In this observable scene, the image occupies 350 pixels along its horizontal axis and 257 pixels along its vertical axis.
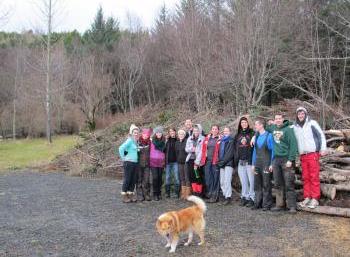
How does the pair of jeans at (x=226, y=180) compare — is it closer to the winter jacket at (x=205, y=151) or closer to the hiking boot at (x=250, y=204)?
the winter jacket at (x=205, y=151)

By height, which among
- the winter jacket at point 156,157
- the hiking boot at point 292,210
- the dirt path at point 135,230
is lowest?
the dirt path at point 135,230

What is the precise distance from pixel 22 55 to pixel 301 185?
41.9 metres

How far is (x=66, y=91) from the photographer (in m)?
41.8

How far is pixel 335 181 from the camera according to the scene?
10.1m

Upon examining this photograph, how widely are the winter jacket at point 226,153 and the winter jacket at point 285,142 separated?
1.26 m

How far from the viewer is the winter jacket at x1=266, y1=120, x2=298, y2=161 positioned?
30.2 feet

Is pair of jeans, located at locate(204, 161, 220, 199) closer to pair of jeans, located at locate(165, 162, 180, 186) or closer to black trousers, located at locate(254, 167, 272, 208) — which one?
pair of jeans, located at locate(165, 162, 180, 186)

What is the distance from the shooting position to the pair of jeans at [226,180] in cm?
1042

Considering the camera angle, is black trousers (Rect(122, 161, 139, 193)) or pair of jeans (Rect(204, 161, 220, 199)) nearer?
pair of jeans (Rect(204, 161, 220, 199))

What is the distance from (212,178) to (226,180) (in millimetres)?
497

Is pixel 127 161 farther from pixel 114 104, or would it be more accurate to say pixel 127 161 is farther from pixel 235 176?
pixel 114 104

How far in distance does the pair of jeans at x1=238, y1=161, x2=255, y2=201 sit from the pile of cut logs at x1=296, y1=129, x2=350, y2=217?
1.07m

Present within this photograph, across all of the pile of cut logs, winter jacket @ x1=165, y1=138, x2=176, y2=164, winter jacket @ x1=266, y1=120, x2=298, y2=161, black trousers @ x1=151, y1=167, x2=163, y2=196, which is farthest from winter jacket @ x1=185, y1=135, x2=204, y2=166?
the pile of cut logs

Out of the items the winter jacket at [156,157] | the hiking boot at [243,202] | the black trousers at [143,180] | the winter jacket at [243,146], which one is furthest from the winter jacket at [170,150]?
the hiking boot at [243,202]
